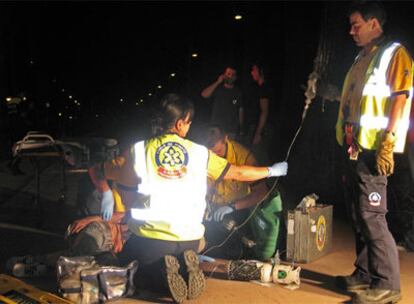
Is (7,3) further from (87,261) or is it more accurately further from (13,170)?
(87,261)

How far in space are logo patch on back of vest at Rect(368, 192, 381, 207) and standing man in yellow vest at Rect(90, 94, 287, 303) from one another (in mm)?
805

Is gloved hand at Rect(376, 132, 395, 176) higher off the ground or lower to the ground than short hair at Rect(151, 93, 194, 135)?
lower

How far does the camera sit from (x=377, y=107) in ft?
11.4

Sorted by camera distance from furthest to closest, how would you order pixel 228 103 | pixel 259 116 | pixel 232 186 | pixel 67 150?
pixel 228 103
pixel 259 116
pixel 67 150
pixel 232 186

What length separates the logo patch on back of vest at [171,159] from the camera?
3564 mm

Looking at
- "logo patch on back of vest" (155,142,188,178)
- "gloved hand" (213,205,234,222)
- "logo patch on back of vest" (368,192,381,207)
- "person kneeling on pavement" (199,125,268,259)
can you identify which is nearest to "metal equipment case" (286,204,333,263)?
"person kneeling on pavement" (199,125,268,259)

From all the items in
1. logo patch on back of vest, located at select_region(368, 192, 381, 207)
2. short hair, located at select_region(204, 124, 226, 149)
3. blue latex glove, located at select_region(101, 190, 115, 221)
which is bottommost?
blue latex glove, located at select_region(101, 190, 115, 221)

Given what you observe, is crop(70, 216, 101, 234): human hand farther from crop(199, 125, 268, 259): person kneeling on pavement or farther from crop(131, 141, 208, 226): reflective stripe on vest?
crop(199, 125, 268, 259): person kneeling on pavement

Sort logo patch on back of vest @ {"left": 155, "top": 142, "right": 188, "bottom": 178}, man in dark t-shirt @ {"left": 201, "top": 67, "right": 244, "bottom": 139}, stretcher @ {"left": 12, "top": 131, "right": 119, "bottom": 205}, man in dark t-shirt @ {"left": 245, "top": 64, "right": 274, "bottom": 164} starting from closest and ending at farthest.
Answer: logo patch on back of vest @ {"left": 155, "top": 142, "right": 188, "bottom": 178}, stretcher @ {"left": 12, "top": 131, "right": 119, "bottom": 205}, man in dark t-shirt @ {"left": 245, "top": 64, "right": 274, "bottom": 164}, man in dark t-shirt @ {"left": 201, "top": 67, "right": 244, "bottom": 139}

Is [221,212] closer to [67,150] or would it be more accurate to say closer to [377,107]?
[377,107]

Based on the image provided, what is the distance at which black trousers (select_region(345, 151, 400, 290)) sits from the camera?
3.50 metres

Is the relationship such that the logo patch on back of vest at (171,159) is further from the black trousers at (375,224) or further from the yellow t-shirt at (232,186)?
the yellow t-shirt at (232,186)

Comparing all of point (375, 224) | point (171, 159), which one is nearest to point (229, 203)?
point (171, 159)

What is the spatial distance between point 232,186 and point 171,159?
1.54 m
